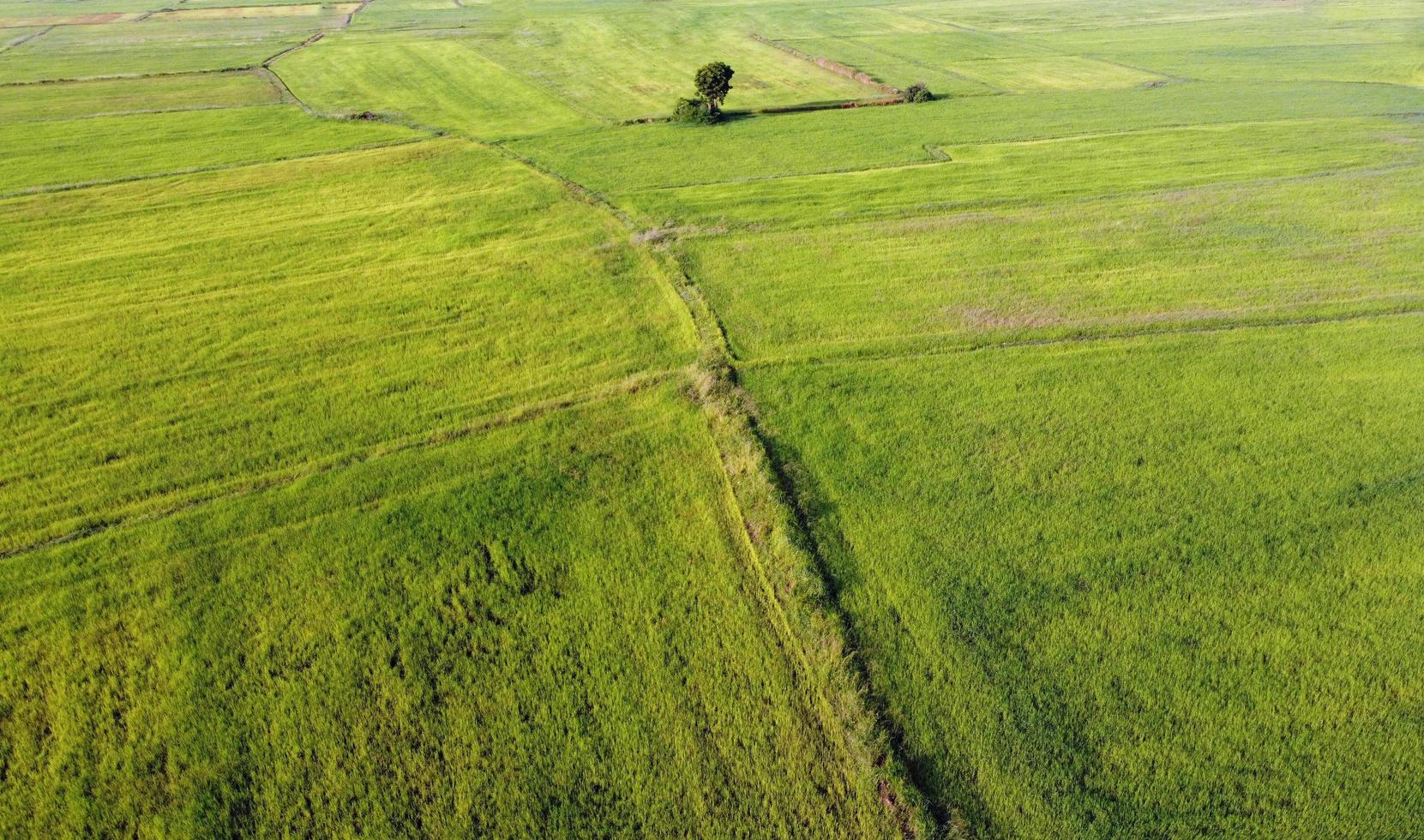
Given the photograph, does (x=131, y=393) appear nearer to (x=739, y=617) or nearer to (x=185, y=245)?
(x=185, y=245)

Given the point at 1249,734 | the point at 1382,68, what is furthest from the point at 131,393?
the point at 1382,68

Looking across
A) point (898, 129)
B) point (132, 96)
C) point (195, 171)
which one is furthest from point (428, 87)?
point (898, 129)

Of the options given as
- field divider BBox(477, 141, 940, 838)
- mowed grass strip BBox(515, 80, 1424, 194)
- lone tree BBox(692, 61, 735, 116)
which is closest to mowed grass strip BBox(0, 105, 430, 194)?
mowed grass strip BBox(515, 80, 1424, 194)

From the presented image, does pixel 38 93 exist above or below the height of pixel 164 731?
above

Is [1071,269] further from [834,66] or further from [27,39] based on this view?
→ [27,39]

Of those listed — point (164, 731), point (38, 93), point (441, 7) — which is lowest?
point (164, 731)

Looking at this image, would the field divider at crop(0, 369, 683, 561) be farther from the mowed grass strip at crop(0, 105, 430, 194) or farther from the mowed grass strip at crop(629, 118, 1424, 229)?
the mowed grass strip at crop(0, 105, 430, 194)
